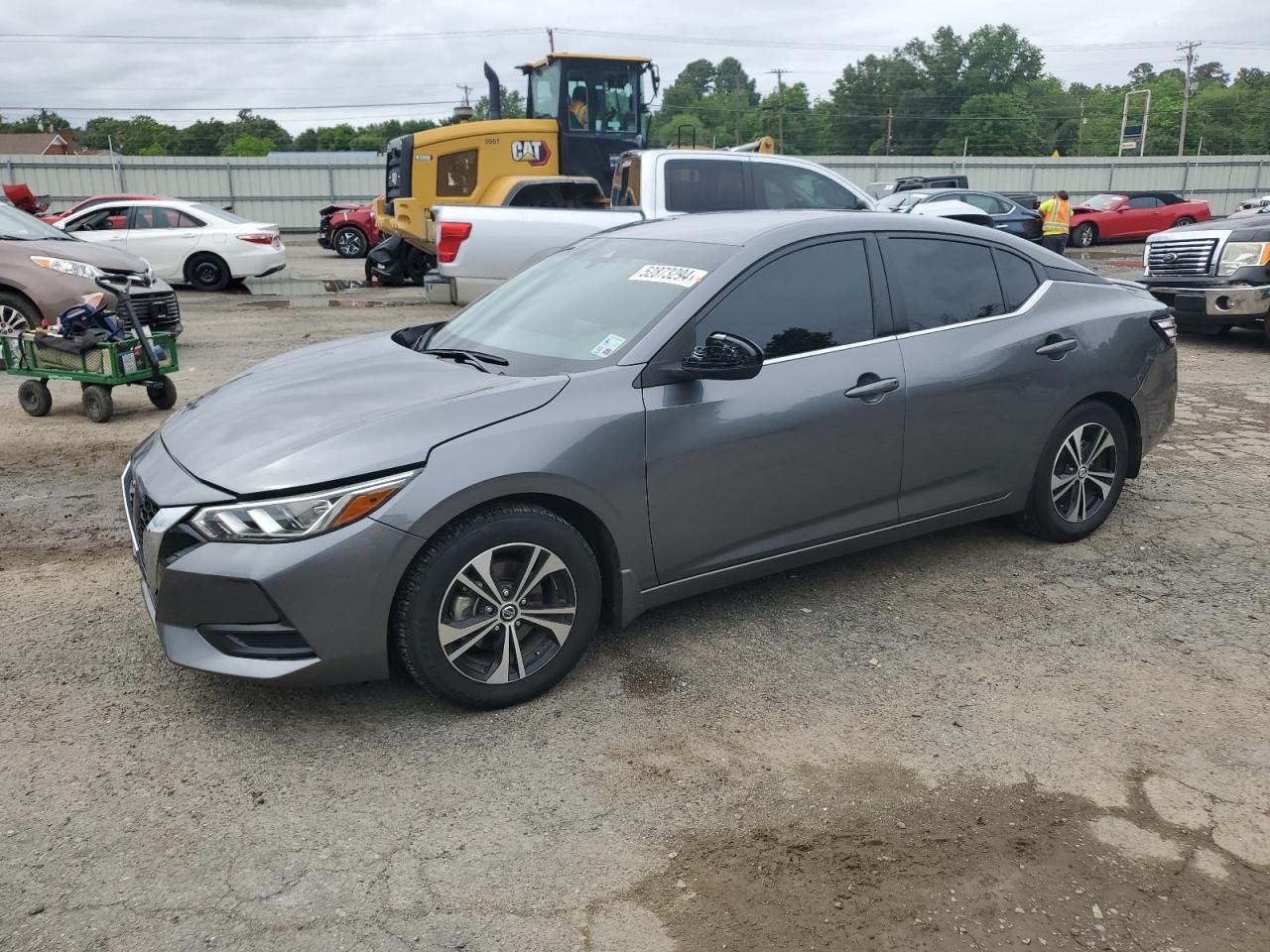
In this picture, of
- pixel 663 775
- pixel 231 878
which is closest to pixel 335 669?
pixel 231 878

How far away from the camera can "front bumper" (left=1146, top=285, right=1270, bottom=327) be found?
10.5m

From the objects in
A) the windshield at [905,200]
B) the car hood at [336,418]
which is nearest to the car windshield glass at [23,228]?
the car hood at [336,418]

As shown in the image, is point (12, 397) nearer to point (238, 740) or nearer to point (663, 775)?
point (238, 740)

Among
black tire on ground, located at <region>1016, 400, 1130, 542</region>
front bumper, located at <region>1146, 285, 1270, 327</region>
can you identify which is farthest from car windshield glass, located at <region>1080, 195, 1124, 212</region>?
black tire on ground, located at <region>1016, 400, 1130, 542</region>

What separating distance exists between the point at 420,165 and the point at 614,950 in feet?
48.4

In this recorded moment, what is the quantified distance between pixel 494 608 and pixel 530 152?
1285 centimetres

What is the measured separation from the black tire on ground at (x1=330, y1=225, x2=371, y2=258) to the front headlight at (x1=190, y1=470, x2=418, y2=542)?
23330 mm

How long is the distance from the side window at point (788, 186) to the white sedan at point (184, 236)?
32.5 feet

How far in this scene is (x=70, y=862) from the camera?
2.72 metres

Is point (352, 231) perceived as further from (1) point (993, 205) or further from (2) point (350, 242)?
(1) point (993, 205)

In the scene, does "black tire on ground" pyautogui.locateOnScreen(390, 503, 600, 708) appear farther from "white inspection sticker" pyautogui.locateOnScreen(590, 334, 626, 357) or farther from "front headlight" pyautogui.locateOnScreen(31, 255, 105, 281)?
"front headlight" pyautogui.locateOnScreen(31, 255, 105, 281)

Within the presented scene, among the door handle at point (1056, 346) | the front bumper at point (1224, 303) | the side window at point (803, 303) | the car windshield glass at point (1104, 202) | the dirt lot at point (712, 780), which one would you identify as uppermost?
the car windshield glass at point (1104, 202)

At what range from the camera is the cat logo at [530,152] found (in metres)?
15.0

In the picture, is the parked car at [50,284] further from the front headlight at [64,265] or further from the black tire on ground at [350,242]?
the black tire on ground at [350,242]
